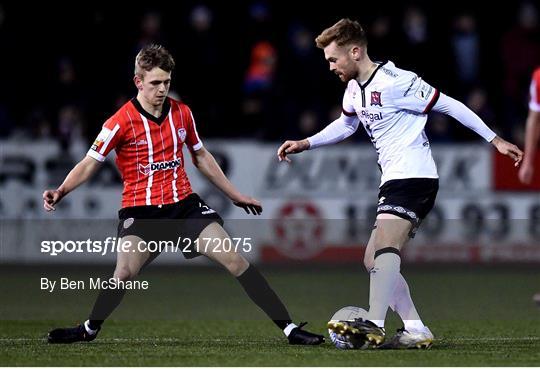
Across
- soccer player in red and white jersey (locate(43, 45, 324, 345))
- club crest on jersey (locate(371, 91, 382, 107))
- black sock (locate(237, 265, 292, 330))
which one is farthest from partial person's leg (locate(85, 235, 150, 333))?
club crest on jersey (locate(371, 91, 382, 107))

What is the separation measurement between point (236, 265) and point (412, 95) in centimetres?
156

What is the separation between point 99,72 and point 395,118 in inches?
382

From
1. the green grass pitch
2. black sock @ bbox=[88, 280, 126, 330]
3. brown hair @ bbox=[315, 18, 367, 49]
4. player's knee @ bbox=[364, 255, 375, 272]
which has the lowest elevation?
the green grass pitch

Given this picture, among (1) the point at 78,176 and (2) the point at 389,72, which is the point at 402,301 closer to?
(2) the point at 389,72

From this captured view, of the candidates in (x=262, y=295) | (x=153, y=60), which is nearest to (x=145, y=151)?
(x=153, y=60)

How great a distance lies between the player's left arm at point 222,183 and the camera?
829 centimetres

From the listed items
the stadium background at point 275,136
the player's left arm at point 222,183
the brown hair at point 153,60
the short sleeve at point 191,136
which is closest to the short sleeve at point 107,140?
the brown hair at point 153,60

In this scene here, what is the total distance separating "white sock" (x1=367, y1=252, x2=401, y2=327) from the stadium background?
4722 mm

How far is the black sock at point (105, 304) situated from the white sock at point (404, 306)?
1762 mm

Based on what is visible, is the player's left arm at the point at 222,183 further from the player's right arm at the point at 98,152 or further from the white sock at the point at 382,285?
the white sock at the point at 382,285

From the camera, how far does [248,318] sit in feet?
34.7

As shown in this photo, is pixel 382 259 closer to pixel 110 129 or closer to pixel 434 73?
pixel 110 129

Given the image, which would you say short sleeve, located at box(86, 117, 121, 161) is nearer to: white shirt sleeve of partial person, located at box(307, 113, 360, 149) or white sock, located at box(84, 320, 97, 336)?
white sock, located at box(84, 320, 97, 336)

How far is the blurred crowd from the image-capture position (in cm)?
1631
